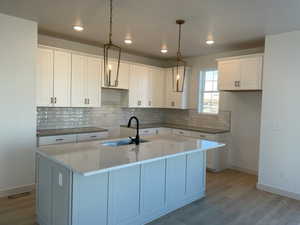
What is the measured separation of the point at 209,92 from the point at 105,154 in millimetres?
3881

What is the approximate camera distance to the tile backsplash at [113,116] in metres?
4.59

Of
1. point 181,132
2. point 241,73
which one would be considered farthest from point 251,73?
point 181,132

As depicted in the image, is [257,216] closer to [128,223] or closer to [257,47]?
[128,223]

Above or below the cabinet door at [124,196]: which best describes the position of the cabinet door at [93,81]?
above

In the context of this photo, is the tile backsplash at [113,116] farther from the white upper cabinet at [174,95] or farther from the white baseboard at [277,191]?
the white baseboard at [277,191]

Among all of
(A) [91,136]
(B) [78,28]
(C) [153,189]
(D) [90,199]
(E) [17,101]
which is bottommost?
(C) [153,189]

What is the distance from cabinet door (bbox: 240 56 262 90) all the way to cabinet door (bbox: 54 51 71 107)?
343 centimetres

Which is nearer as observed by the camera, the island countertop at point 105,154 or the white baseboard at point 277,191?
the island countertop at point 105,154

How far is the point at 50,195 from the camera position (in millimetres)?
2471

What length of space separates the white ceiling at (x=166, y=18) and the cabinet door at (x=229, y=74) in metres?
0.41

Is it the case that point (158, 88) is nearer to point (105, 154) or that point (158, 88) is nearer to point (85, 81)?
point (85, 81)

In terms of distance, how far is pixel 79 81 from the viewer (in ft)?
14.8

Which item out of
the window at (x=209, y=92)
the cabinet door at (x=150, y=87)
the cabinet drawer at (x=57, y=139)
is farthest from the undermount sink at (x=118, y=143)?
the window at (x=209, y=92)

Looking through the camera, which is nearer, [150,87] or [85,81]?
[85,81]
